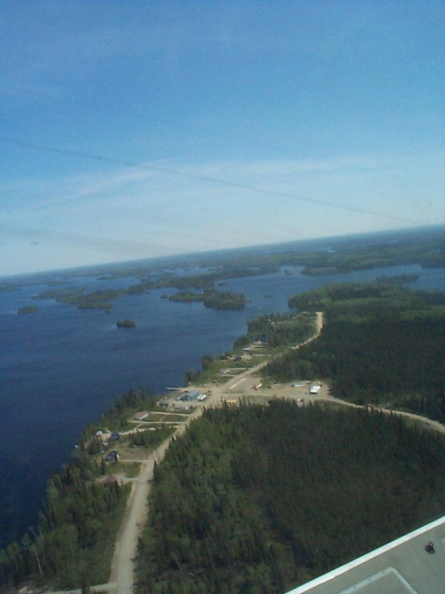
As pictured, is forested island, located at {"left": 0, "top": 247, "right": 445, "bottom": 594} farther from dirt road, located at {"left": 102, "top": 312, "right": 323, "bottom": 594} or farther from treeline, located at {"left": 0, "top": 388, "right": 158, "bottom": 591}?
dirt road, located at {"left": 102, "top": 312, "right": 323, "bottom": 594}

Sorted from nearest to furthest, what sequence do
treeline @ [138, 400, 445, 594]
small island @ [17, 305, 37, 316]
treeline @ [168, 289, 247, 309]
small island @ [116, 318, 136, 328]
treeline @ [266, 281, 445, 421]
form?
treeline @ [138, 400, 445, 594] → treeline @ [266, 281, 445, 421] → small island @ [116, 318, 136, 328] → treeline @ [168, 289, 247, 309] → small island @ [17, 305, 37, 316]

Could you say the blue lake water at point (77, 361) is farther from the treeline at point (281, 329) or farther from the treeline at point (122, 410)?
the treeline at point (281, 329)

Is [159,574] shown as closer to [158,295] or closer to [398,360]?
[398,360]

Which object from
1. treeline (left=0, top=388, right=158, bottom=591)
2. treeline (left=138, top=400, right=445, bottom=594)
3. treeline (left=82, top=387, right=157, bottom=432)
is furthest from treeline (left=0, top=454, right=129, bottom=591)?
treeline (left=82, top=387, right=157, bottom=432)

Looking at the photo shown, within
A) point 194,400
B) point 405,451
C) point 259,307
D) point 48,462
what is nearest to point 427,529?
point 405,451

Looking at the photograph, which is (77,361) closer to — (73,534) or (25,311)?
(73,534)

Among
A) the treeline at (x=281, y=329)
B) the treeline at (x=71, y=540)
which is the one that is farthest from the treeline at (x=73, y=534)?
the treeline at (x=281, y=329)
